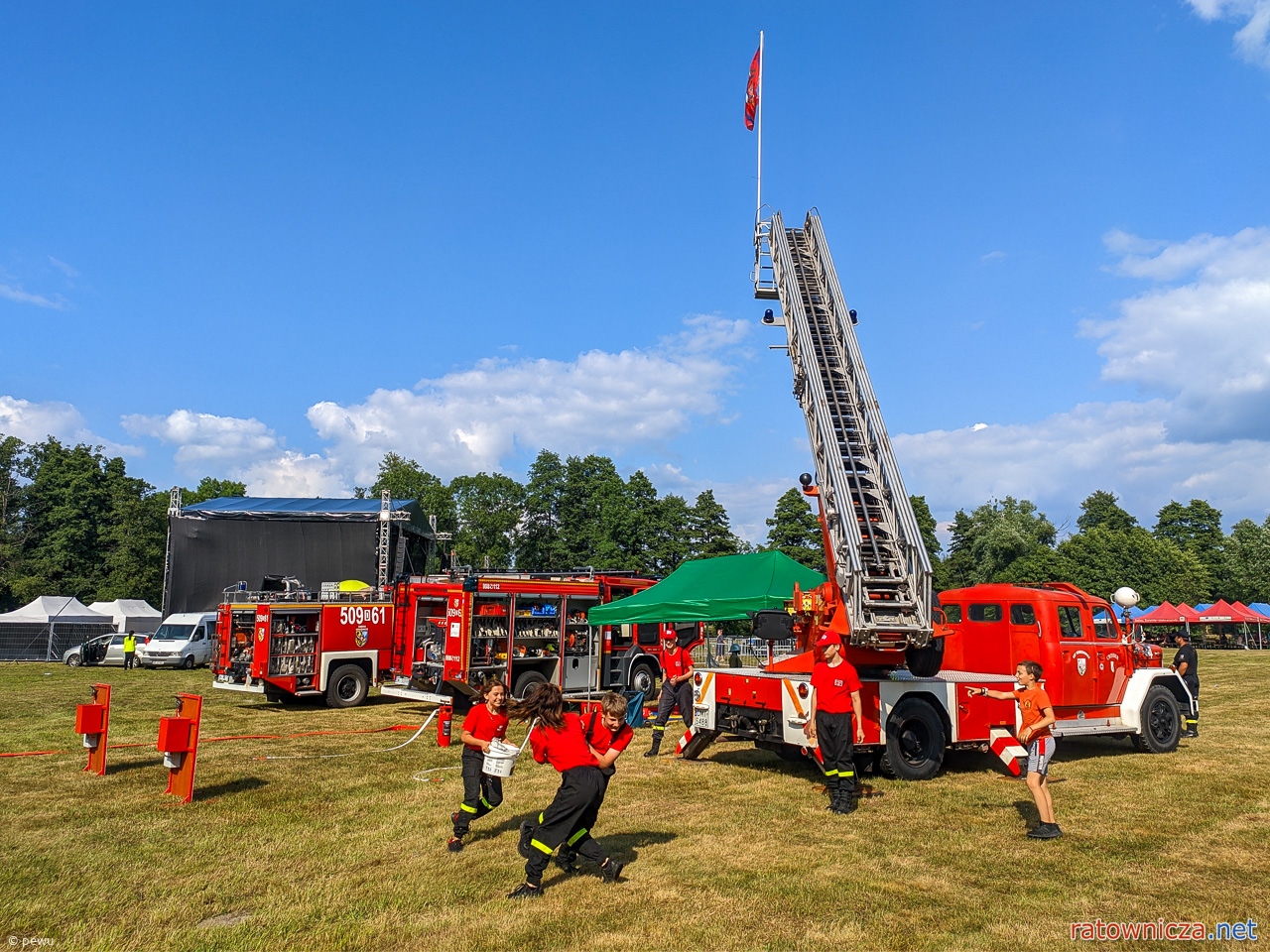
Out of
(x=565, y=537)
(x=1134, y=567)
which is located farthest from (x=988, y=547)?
(x=565, y=537)

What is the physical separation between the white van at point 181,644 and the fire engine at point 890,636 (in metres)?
24.9

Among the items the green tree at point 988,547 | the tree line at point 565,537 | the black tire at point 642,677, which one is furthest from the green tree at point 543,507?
the black tire at point 642,677

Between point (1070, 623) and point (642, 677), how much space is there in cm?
958

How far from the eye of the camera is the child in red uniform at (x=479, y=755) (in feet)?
23.4

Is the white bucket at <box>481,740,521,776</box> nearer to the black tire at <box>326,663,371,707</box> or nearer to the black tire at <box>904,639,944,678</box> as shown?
the black tire at <box>904,639,944,678</box>

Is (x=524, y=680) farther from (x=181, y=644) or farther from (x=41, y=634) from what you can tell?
(x=41, y=634)

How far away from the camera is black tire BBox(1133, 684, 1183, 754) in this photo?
11969mm

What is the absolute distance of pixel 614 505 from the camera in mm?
64688

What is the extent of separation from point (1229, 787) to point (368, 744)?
11.2m

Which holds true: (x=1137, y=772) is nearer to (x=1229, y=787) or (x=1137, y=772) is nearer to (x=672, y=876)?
(x=1229, y=787)

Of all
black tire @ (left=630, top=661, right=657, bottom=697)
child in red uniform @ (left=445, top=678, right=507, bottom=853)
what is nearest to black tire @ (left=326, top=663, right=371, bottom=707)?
black tire @ (left=630, top=661, right=657, bottom=697)

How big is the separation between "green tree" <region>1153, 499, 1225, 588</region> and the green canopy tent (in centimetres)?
8284

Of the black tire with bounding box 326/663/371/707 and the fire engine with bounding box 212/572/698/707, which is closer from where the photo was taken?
the fire engine with bounding box 212/572/698/707

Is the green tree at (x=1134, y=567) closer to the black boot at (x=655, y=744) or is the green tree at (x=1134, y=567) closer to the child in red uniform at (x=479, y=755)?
the black boot at (x=655, y=744)
